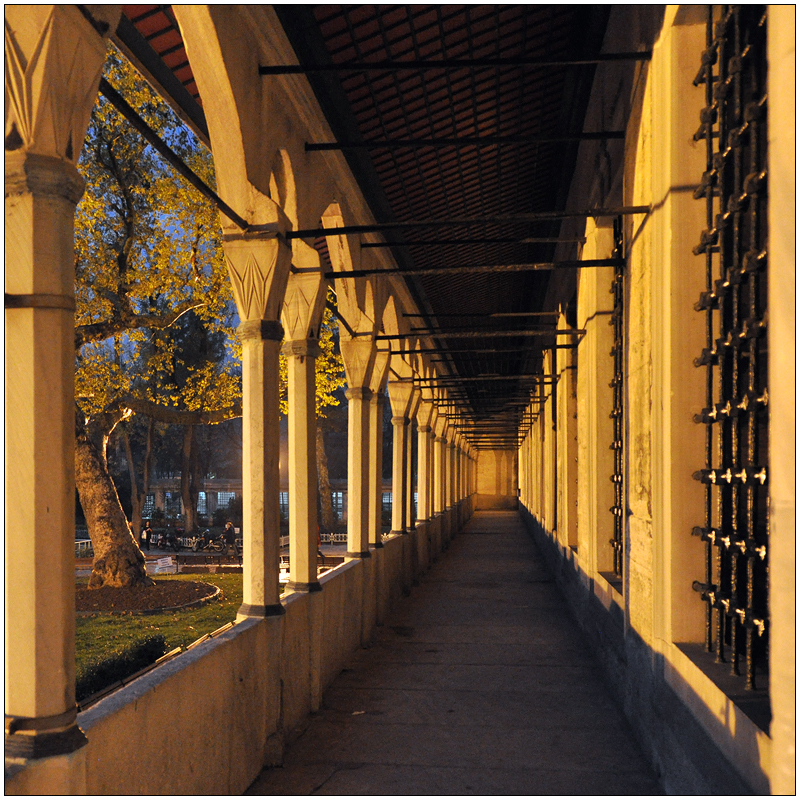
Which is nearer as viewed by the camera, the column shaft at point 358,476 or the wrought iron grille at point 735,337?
the wrought iron grille at point 735,337

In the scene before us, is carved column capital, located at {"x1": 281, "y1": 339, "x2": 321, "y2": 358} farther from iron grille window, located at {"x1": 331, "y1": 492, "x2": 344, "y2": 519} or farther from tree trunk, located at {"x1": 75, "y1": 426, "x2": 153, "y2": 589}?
iron grille window, located at {"x1": 331, "y1": 492, "x2": 344, "y2": 519}

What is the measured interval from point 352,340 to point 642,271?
5.55 metres

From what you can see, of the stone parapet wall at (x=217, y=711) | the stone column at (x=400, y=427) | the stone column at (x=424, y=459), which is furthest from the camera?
the stone column at (x=424, y=459)

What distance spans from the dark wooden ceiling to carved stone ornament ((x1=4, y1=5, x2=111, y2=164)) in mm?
2375

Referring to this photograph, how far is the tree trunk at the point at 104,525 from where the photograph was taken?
667 inches

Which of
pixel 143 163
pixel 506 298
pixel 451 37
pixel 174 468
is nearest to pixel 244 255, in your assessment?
pixel 451 37

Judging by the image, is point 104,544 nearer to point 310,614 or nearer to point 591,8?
point 310,614

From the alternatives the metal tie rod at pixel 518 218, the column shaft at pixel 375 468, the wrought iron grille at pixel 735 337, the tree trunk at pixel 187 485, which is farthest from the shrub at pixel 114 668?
A: the tree trunk at pixel 187 485

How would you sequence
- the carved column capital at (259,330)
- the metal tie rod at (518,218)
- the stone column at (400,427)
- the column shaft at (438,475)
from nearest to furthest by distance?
the metal tie rod at (518,218), the carved column capital at (259,330), the stone column at (400,427), the column shaft at (438,475)

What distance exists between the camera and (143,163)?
19.3m

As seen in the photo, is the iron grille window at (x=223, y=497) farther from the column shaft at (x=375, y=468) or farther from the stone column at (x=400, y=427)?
the column shaft at (x=375, y=468)

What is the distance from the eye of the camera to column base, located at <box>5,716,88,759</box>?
10.9 ft

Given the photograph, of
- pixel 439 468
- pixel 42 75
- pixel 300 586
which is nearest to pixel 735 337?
pixel 42 75

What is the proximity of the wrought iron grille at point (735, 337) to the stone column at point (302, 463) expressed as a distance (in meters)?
4.26
